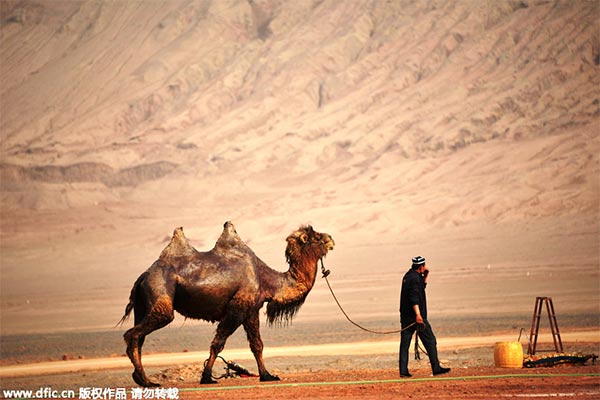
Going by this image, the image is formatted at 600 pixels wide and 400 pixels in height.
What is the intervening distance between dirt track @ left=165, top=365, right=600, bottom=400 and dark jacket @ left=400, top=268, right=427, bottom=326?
2.41 feet

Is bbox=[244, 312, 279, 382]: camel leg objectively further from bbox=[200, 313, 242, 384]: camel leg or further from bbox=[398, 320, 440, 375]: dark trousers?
bbox=[398, 320, 440, 375]: dark trousers

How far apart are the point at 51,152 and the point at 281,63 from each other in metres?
20.9

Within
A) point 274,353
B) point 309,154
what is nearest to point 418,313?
point 274,353

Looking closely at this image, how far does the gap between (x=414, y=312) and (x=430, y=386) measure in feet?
3.33

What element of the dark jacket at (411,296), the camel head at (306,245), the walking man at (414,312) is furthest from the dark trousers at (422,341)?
the camel head at (306,245)

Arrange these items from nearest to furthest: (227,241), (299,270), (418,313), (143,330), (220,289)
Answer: (143,330) < (418,313) < (220,289) < (227,241) < (299,270)

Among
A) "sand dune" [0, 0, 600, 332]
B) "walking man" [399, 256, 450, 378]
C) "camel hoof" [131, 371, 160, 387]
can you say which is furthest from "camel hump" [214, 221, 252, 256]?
"sand dune" [0, 0, 600, 332]

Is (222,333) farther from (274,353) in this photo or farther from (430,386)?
(274,353)

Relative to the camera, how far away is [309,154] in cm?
9725

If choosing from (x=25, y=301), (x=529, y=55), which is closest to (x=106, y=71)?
(x=529, y=55)

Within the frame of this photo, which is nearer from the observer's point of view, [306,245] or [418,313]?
[418,313]

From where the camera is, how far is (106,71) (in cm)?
11919

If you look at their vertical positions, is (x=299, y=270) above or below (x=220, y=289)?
above

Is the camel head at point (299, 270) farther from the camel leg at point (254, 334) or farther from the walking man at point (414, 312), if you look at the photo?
the walking man at point (414, 312)
